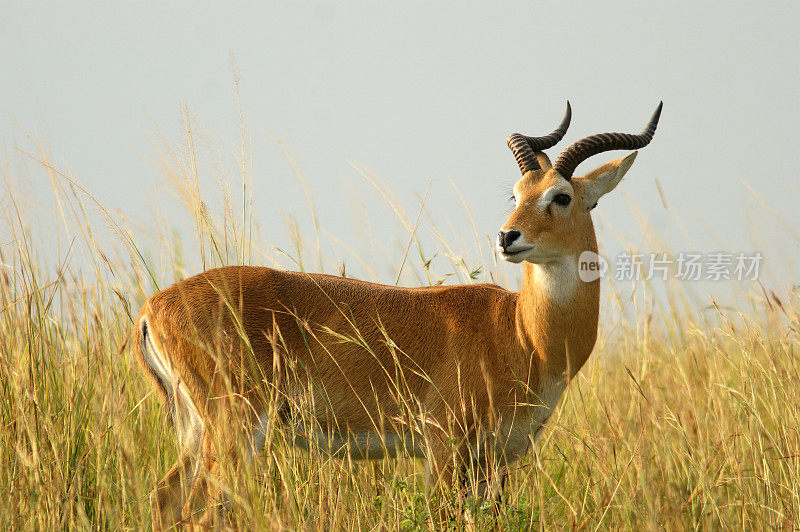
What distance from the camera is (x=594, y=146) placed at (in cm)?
502

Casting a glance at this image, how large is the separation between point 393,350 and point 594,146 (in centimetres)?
201

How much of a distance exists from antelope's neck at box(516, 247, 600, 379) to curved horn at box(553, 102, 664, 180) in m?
0.64

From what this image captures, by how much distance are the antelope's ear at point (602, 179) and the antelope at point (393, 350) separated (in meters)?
0.07

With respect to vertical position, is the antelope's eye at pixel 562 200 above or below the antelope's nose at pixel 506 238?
above

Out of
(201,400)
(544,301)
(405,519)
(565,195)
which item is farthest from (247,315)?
(565,195)

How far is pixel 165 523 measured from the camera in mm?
3811

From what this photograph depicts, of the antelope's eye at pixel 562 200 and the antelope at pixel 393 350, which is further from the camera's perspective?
the antelope's eye at pixel 562 200

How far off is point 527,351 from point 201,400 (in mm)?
1874

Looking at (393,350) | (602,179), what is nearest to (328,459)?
(393,350)

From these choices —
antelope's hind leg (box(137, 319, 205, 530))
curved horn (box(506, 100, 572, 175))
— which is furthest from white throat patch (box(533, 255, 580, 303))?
antelope's hind leg (box(137, 319, 205, 530))

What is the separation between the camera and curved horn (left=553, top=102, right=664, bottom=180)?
4.97 m

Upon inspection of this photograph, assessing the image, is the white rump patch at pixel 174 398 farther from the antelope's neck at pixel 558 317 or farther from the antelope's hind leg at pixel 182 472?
the antelope's neck at pixel 558 317

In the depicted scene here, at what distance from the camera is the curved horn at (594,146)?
4969 millimetres

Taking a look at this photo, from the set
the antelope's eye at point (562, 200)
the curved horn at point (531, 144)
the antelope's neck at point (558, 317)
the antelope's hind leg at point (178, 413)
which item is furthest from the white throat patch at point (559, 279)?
the antelope's hind leg at point (178, 413)
